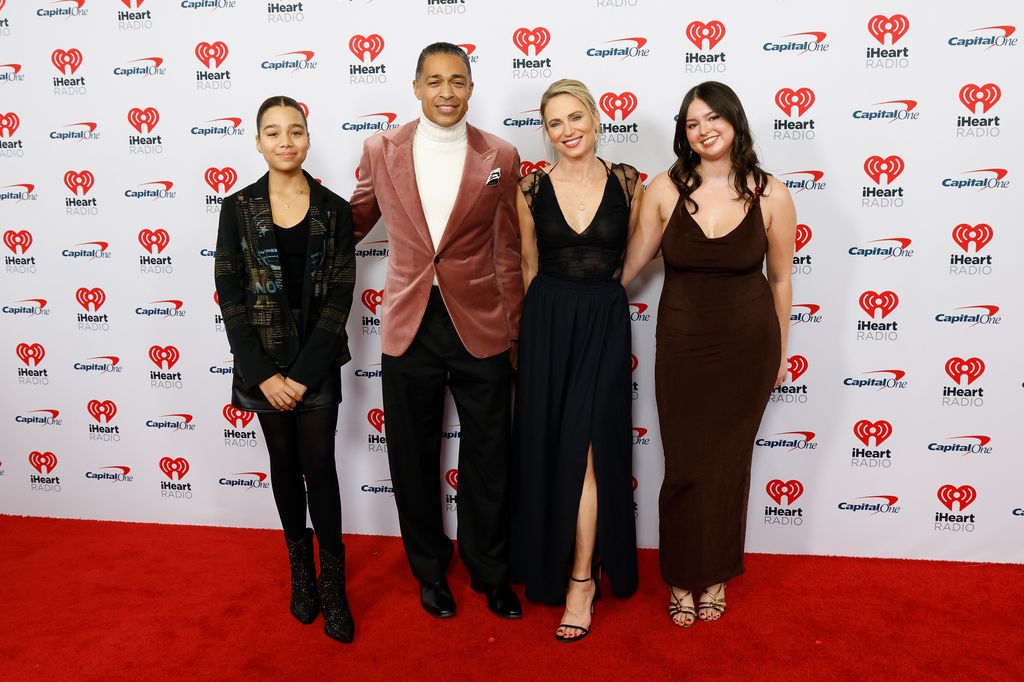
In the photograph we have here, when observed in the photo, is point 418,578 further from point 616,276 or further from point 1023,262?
point 1023,262

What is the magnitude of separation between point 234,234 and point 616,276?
49.6 inches

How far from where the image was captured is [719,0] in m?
2.74

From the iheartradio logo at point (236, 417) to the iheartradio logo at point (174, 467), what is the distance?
0.96ft

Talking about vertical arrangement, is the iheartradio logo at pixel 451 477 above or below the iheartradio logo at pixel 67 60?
below

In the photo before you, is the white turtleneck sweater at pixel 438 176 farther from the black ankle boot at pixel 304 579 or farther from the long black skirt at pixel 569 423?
the black ankle boot at pixel 304 579

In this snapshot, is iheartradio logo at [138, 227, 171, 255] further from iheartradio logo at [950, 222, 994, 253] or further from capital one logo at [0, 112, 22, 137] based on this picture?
iheartradio logo at [950, 222, 994, 253]

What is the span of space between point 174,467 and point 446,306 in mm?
1681

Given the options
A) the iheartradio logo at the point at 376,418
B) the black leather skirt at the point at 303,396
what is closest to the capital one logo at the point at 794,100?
the black leather skirt at the point at 303,396

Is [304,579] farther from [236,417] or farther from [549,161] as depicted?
[549,161]

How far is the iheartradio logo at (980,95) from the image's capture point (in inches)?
107

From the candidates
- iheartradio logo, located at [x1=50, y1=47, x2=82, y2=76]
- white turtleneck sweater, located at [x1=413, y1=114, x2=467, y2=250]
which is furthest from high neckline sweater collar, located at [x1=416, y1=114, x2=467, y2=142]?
iheartradio logo, located at [x1=50, y1=47, x2=82, y2=76]

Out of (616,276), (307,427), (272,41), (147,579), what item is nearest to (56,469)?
(147,579)

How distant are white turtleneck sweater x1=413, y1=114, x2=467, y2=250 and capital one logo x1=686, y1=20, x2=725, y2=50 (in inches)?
37.6

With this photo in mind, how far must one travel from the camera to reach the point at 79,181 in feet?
10.3
